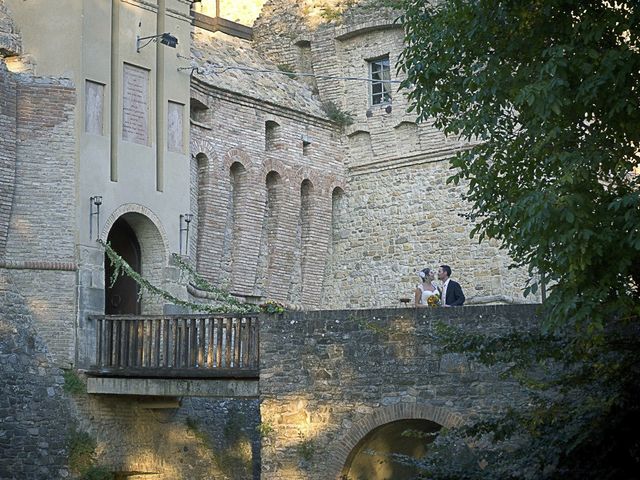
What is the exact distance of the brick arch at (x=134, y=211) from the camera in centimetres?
2312

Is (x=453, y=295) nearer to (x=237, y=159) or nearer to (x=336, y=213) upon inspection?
(x=237, y=159)

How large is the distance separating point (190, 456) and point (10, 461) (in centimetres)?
390

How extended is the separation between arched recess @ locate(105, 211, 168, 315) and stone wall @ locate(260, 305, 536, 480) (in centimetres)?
527

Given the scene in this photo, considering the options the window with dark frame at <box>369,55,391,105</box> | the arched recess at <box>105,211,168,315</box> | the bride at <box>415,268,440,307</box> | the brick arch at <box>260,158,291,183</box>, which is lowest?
the bride at <box>415,268,440,307</box>

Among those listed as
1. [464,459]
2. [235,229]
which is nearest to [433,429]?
[464,459]

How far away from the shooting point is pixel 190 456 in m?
24.5

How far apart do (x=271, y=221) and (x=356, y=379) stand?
10.3 metres

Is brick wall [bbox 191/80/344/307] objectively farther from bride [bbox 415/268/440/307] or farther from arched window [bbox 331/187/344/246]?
bride [bbox 415/268/440/307]

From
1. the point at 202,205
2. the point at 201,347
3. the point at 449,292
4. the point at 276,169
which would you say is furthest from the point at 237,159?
the point at 449,292

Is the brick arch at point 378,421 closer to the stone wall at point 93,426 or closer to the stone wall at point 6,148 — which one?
the stone wall at point 93,426

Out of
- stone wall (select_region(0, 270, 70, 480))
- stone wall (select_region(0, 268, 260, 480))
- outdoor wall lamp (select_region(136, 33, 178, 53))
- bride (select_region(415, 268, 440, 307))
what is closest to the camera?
bride (select_region(415, 268, 440, 307))

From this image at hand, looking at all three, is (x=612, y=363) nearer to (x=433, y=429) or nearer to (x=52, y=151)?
(x=433, y=429)

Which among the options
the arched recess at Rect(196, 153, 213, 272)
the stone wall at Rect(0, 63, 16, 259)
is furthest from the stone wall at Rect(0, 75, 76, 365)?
the arched recess at Rect(196, 153, 213, 272)

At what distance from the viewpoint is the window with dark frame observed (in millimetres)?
29906
